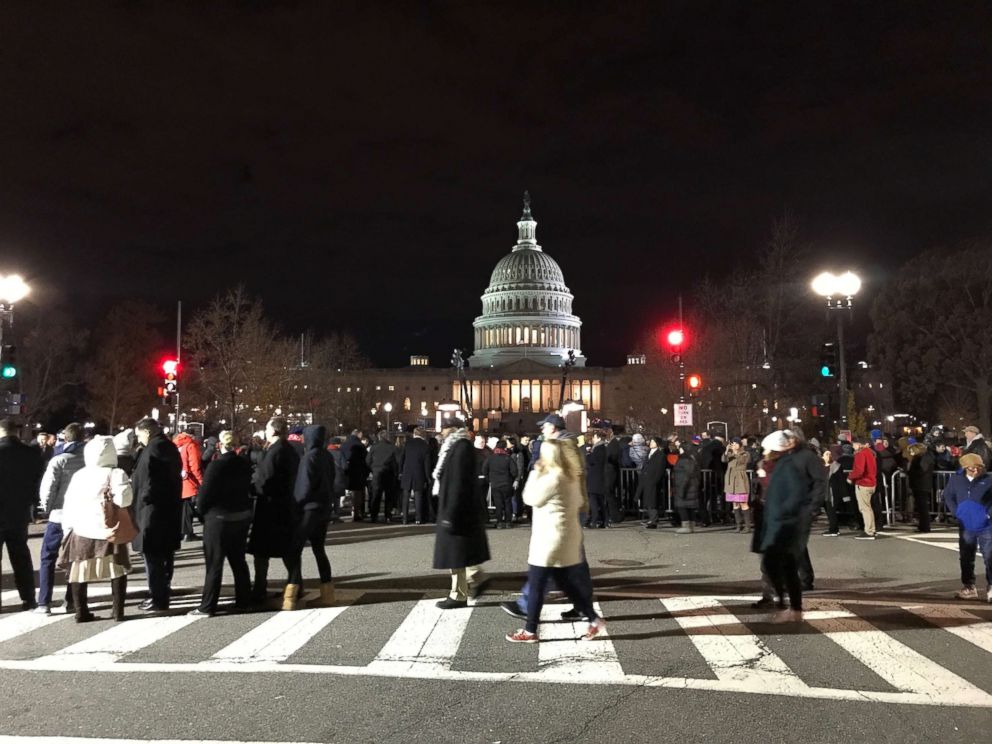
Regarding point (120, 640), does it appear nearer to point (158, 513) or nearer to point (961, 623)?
point (158, 513)

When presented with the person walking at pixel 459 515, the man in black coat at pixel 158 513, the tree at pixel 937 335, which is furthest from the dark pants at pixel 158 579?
the tree at pixel 937 335

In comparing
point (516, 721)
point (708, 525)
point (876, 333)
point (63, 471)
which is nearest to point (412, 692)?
point (516, 721)

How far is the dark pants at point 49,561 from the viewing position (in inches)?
355

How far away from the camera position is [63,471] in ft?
34.0

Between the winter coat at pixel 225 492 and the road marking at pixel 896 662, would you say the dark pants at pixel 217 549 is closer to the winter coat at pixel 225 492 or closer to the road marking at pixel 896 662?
the winter coat at pixel 225 492

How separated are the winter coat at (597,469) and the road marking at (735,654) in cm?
728

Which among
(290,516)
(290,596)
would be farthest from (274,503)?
(290,596)

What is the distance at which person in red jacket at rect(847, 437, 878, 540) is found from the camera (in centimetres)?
1486

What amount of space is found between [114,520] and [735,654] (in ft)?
19.3

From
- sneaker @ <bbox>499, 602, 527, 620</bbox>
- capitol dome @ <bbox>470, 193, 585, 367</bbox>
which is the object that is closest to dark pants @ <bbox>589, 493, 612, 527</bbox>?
sneaker @ <bbox>499, 602, 527, 620</bbox>

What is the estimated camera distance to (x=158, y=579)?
900 centimetres

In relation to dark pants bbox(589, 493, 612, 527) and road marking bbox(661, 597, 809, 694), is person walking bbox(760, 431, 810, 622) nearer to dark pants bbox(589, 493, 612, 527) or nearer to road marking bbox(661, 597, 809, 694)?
road marking bbox(661, 597, 809, 694)

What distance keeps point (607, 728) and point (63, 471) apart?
7721mm

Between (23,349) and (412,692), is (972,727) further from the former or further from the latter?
(23,349)
